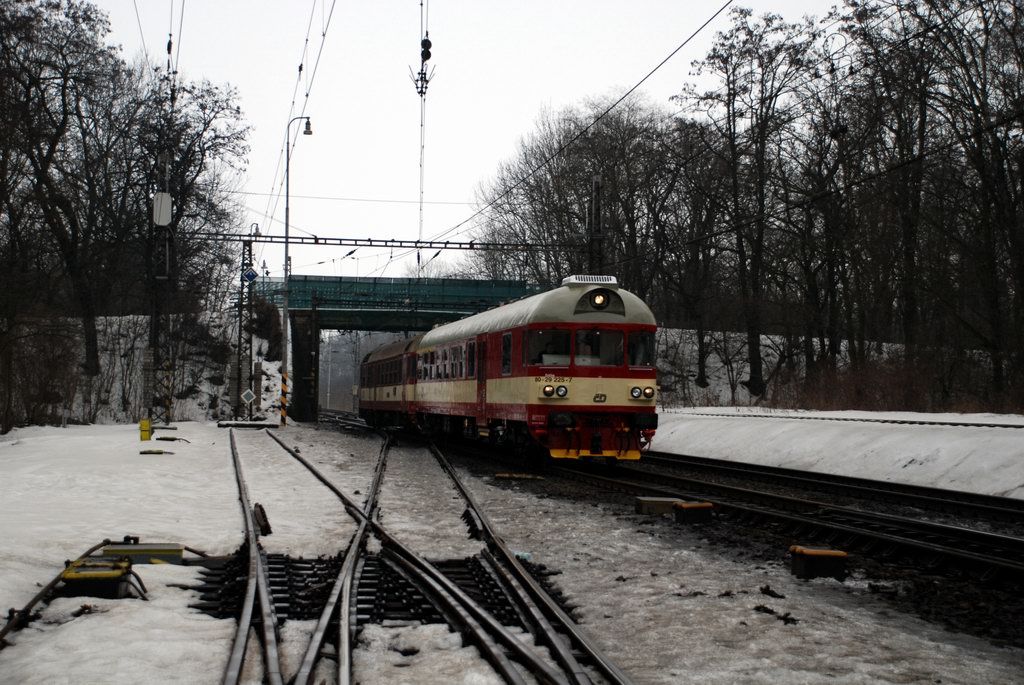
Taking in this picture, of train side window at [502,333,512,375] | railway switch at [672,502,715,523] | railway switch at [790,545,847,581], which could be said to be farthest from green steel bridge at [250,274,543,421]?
Answer: railway switch at [790,545,847,581]

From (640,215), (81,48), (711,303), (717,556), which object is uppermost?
(81,48)

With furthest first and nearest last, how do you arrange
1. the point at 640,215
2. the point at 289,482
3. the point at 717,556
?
the point at 640,215 → the point at 289,482 → the point at 717,556

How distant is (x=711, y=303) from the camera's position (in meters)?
51.2

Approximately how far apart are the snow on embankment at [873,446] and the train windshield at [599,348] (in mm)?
4896

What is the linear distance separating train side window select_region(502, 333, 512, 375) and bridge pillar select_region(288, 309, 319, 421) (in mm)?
31988

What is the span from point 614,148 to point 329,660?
43.6m

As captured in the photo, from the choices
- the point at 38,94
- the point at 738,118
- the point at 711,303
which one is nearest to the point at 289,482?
the point at 38,94

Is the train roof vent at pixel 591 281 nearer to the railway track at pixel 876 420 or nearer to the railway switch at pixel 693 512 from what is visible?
the railway track at pixel 876 420

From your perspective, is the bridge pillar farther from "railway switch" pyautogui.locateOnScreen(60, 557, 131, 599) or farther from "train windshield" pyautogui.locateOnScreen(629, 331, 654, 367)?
"railway switch" pyautogui.locateOnScreen(60, 557, 131, 599)

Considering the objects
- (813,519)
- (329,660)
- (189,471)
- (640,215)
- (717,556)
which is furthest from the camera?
(640,215)

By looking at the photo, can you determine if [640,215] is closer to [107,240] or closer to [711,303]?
[711,303]

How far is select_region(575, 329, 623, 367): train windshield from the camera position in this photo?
1805 cm

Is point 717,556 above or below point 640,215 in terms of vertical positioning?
below

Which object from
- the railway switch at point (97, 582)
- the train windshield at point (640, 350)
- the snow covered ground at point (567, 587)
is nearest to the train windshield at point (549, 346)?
the train windshield at point (640, 350)
